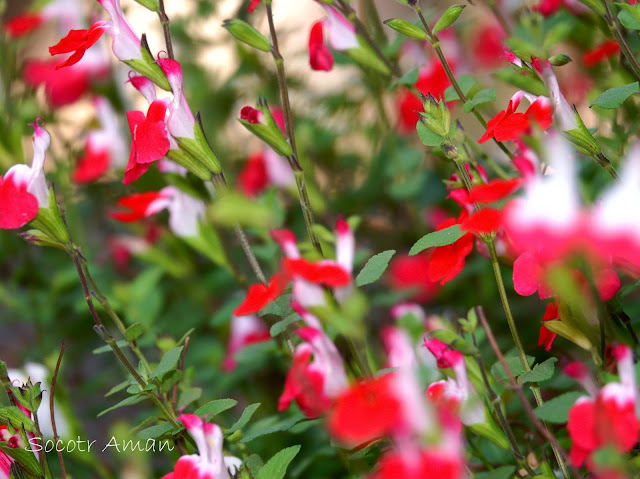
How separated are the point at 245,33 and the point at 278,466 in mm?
275

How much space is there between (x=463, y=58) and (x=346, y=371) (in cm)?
73

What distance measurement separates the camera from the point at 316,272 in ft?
1.23

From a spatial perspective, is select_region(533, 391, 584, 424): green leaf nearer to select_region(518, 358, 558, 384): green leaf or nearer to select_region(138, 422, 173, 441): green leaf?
select_region(518, 358, 558, 384): green leaf

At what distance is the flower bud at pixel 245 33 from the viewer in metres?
0.49

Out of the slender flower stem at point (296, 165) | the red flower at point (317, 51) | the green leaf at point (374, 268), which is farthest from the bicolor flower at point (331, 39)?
the green leaf at point (374, 268)

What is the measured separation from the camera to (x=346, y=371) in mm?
496

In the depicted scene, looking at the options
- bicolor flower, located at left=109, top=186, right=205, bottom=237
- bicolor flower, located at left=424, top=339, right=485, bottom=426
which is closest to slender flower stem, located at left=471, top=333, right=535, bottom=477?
bicolor flower, located at left=424, top=339, right=485, bottom=426

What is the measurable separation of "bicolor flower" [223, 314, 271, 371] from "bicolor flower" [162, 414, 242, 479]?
1.17 feet

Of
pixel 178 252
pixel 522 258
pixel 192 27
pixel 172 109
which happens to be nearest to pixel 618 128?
pixel 522 258

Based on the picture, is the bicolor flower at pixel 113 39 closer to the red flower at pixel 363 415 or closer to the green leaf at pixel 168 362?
the green leaf at pixel 168 362

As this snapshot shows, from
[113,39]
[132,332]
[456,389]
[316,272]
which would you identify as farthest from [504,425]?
[113,39]

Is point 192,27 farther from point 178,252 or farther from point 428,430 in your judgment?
point 428,430

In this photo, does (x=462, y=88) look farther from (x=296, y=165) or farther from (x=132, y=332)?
(x=132, y=332)

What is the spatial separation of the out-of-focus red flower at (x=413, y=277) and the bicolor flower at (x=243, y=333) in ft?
0.52
